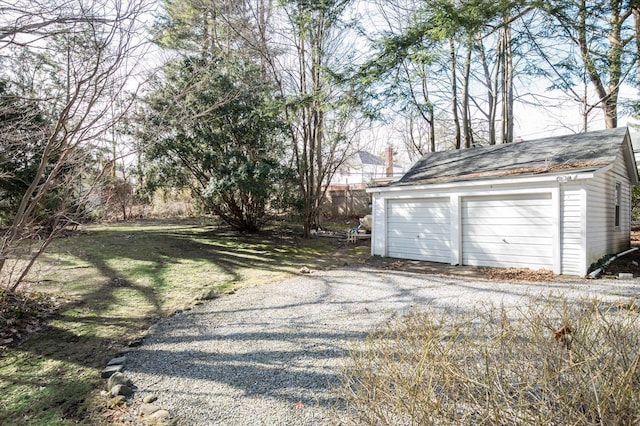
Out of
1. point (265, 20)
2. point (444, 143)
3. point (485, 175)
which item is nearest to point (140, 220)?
point (265, 20)

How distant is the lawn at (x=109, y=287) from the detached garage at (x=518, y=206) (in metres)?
2.03

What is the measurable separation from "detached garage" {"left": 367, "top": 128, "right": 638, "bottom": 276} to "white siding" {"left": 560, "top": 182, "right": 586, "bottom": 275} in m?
0.02

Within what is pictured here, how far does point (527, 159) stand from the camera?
31.0 feet

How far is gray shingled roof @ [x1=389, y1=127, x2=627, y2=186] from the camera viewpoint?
8312 mm

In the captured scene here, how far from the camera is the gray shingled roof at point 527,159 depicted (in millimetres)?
8312

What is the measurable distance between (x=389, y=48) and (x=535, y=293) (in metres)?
6.27

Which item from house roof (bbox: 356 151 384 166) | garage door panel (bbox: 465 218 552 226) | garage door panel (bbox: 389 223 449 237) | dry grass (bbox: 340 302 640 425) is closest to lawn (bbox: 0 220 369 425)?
garage door panel (bbox: 389 223 449 237)

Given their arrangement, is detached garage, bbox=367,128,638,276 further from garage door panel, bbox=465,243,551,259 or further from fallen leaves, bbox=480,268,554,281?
fallen leaves, bbox=480,268,554,281

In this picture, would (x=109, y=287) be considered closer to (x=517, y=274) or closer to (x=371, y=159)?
(x=517, y=274)

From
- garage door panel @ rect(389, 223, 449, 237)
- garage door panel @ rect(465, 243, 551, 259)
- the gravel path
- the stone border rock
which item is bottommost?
the stone border rock

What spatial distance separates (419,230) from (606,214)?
4493mm

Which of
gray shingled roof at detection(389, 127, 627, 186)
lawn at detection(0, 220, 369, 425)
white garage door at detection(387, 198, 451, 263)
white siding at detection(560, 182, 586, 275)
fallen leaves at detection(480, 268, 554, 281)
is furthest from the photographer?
white garage door at detection(387, 198, 451, 263)

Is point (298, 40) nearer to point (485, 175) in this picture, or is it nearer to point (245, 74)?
point (245, 74)

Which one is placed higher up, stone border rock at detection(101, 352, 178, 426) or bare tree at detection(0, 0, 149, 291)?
bare tree at detection(0, 0, 149, 291)
